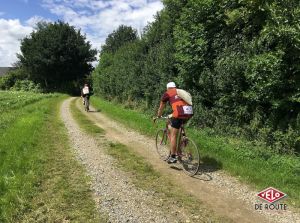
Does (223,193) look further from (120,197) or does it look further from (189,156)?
(120,197)

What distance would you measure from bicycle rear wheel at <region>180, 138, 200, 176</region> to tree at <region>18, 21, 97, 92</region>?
1972 inches

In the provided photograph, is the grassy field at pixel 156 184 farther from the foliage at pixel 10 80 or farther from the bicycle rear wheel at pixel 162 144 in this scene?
the foliage at pixel 10 80

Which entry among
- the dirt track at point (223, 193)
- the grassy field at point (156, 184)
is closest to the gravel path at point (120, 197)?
the grassy field at point (156, 184)

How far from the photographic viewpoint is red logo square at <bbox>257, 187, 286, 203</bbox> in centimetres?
715

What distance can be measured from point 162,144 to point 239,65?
4.40 metres

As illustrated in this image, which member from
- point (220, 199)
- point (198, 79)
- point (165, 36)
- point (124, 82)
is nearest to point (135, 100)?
point (124, 82)

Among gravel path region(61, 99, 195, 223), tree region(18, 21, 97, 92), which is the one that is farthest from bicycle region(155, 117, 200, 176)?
tree region(18, 21, 97, 92)

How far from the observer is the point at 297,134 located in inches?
413

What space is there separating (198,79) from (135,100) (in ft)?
31.2

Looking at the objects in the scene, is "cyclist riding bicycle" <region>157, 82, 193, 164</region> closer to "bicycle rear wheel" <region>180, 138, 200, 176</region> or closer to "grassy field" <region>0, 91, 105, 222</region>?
"bicycle rear wheel" <region>180, 138, 200, 176</region>

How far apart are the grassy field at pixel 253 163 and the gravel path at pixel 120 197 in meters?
2.45

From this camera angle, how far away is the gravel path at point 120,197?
20.2 ft

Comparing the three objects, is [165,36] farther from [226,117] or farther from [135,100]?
[226,117]

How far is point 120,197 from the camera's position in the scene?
7.06 meters
